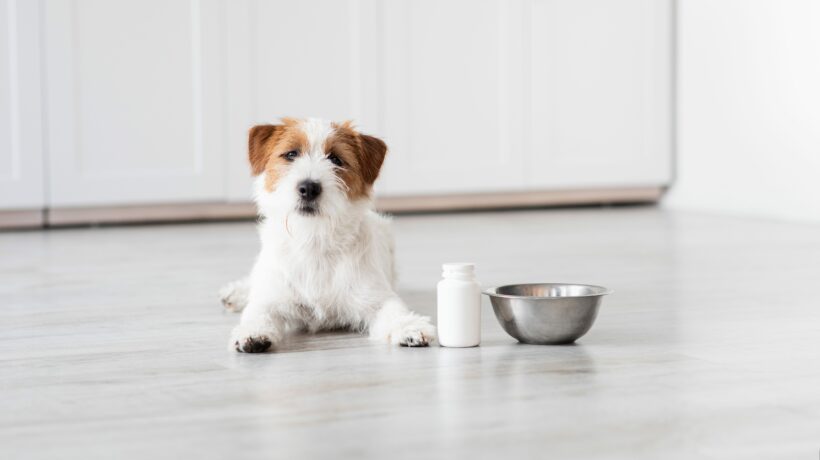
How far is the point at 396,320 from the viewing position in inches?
85.7

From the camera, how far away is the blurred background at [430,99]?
4.52 meters

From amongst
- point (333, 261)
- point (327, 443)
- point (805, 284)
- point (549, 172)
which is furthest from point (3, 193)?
point (327, 443)

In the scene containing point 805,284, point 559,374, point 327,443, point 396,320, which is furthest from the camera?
point 805,284

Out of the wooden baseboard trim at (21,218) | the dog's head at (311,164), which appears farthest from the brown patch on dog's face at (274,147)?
the wooden baseboard trim at (21,218)

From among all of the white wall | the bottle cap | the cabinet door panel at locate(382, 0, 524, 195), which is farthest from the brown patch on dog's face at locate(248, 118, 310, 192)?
the white wall

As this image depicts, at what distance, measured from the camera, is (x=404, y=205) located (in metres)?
5.08

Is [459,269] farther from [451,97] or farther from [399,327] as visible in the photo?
[451,97]

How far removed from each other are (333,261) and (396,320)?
189 millimetres

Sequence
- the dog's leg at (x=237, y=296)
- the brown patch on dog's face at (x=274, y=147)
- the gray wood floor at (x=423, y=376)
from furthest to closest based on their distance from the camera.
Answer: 1. the dog's leg at (x=237, y=296)
2. the brown patch on dog's face at (x=274, y=147)
3. the gray wood floor at (x=423, y=376)

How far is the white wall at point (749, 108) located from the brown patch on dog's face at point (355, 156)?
2723mm

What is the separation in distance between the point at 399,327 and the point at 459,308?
0.43ft

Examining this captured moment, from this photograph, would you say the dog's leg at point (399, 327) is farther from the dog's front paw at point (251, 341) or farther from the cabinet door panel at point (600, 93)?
the cabinet door panel at point (600, 93)

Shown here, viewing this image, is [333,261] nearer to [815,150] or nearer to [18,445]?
[18,445]

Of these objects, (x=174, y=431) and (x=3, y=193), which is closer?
(x=174, y=431)
